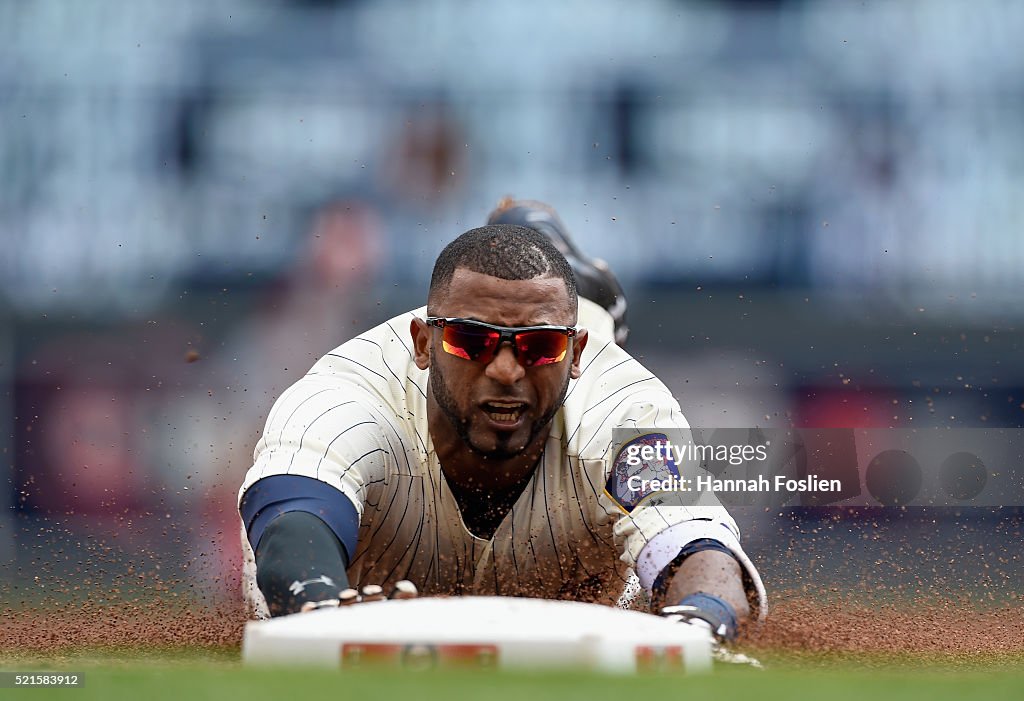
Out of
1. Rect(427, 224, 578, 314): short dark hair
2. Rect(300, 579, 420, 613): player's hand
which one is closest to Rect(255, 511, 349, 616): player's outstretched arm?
Rect(300, 579, 420, 613): player's hand

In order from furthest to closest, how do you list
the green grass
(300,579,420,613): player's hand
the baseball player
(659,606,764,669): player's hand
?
the baseball player
(659,606,764,669): player's hand
(300,579,420,613): player's hand
the green grass

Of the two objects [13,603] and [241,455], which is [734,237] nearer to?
[241,455]

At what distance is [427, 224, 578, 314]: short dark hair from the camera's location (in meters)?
3.71

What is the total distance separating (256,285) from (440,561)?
4.89 metres

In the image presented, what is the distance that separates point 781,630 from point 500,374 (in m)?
1.00

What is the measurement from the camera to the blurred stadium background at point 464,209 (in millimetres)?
7973

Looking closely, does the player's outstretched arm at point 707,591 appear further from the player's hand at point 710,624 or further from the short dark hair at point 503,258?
the short dark hair at point 503,258

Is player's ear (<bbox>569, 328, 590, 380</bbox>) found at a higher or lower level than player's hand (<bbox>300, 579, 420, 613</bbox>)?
higher

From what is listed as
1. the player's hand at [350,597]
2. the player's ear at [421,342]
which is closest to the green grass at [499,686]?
the player's hand at [350,597]

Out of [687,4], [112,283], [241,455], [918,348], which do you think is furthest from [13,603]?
[687,4]

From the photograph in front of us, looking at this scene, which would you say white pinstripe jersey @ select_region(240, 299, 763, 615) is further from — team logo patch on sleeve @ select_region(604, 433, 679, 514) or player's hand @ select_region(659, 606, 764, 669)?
player's hand @ select_region(659, 606, 764, 669)

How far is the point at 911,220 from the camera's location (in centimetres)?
873

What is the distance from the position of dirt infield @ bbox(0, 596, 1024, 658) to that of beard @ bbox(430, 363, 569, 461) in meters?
0.77

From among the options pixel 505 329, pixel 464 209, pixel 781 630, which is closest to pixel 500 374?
pixel 505 329
